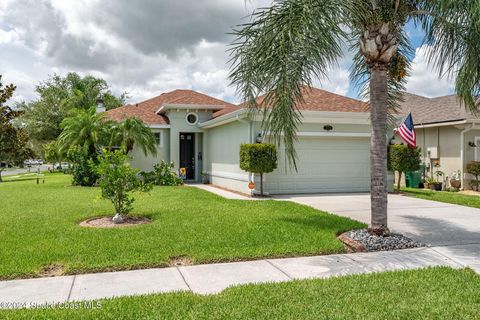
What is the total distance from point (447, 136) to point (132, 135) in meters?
15.1

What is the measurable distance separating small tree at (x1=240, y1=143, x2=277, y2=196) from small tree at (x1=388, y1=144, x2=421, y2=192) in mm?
5071

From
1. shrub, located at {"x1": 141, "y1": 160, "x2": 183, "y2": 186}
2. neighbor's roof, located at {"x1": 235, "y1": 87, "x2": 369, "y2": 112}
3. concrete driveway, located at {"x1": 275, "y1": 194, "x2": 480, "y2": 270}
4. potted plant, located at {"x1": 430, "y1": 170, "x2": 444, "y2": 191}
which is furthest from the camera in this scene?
potted plant, located at {"x1": 430, "y1": 170, "x2": 444, "y2": 191}

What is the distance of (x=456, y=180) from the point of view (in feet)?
57.9

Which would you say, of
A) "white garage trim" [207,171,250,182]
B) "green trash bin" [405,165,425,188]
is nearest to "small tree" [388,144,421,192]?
"green trash bin" [405,165,425,188]

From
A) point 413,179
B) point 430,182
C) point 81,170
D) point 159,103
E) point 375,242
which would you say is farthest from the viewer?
point 159,103

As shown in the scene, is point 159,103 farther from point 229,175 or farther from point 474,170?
point 474,170

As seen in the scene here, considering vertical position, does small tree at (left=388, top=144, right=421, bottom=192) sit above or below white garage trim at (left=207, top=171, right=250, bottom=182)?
above

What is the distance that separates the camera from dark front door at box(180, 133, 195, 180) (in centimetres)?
2109

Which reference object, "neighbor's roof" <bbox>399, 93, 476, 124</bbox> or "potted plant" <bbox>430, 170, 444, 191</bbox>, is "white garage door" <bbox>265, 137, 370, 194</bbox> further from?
"potted plant" <bbox>430, 170, 444, 191</bbox>

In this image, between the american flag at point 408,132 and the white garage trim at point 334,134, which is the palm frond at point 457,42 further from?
the white garage trim at point 334,134

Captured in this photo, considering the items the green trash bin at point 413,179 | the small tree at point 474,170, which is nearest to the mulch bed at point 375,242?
the small tree at point 474,170

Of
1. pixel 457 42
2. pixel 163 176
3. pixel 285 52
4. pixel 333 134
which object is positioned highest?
pixel 457 42

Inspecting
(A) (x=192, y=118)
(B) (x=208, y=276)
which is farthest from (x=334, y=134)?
(B) (x=208, y=276)

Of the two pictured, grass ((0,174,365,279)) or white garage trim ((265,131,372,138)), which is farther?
white garage trim ((265,131,372,138))
